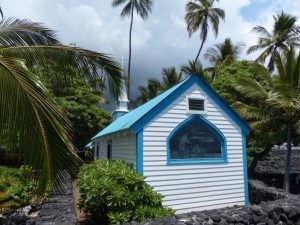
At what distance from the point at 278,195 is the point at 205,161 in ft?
8.82

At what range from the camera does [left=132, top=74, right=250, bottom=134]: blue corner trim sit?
9.84m

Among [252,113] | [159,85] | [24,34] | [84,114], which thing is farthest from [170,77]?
[24,34]

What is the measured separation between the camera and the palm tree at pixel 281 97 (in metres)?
13.1

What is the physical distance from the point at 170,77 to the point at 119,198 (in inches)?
1163

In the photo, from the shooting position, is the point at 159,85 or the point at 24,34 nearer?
the point at 24,34

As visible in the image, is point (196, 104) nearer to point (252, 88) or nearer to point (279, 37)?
point (252, 88)

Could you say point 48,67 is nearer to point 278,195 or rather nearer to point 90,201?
point 90,201

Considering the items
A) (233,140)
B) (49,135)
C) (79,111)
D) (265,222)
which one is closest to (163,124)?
(233,140)

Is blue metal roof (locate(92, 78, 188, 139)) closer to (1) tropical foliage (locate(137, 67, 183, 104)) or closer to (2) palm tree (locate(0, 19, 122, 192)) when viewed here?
(2) palm tree (locate(0, 19, 122, 192))

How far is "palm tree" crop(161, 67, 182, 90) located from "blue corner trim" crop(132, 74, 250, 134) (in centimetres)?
2384

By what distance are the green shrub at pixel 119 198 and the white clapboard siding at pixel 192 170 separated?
158 centimetres

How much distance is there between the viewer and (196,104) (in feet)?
35.9

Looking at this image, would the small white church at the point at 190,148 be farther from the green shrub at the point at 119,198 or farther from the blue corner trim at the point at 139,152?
the green shrub at the point at 119,198

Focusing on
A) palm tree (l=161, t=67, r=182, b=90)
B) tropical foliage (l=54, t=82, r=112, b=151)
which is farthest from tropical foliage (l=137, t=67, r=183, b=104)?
tropical foliage (l=54, t=82, r=112, b=151)
